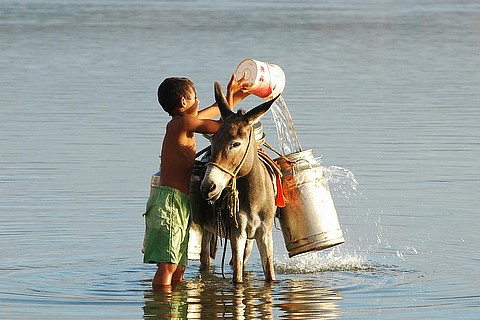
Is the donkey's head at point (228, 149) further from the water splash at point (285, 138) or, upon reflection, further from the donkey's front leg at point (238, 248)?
the water splash at point (285, 138)

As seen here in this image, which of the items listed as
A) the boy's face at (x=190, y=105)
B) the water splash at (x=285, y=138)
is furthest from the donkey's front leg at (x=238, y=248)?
the water splash at (x=285, y=138)

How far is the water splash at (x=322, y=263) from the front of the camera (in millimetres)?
11062

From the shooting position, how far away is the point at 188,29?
38.9 m

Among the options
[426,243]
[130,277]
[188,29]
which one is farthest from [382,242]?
[188,29]

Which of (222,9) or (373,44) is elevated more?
(222,9)

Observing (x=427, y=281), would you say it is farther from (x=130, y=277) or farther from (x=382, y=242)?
(x=130, y=277)

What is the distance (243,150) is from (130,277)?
2.08 m

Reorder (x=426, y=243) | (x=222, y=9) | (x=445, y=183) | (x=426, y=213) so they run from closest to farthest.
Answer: (x=426, y=243), (x=426, y=213), (x=445, y=183), (x=222, y=9)

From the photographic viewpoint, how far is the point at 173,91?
370 inches

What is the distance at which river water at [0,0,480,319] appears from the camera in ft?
32.5

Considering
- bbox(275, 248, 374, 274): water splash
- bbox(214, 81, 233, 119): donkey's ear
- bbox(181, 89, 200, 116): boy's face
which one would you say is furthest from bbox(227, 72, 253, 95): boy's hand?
bbox(275, 248, 374, 274): water splash

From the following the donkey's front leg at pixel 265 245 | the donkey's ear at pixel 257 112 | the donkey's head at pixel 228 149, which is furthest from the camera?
the donkey's front leg at pixel 265 245

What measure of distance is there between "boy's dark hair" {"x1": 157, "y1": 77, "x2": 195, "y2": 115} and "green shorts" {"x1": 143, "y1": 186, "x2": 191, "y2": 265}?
0.61m

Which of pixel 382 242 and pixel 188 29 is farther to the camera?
pixel 188 29
